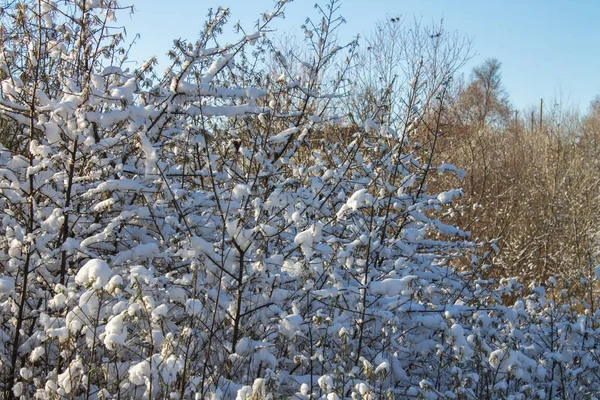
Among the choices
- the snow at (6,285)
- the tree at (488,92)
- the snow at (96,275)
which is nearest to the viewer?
the snow at (96,275)

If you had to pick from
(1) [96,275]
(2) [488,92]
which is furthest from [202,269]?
(2) [488,92]

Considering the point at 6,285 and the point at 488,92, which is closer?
the point at 6,285

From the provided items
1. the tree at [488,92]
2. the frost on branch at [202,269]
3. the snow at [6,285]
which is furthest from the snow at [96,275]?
the tree at [488,92]

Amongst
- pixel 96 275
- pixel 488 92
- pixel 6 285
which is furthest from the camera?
Result: pixel 488 92

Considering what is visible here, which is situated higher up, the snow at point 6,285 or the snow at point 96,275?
the snow at point 96,275

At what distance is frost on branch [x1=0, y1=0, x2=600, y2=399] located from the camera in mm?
3190

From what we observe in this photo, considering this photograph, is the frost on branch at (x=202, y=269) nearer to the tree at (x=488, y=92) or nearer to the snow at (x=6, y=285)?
the snow at (x=6, y=285)

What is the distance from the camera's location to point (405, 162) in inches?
192

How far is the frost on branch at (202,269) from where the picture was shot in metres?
3.19

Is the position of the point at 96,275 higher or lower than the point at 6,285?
higher

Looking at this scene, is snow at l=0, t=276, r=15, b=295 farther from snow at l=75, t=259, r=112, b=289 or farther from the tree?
the tree

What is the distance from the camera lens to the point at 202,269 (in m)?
3.45

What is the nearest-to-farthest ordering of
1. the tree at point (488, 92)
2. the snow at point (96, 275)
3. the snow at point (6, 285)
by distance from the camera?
1. the snow at point (96, 275)
2. the snow at point (6, 285)
3. the tree at point (488, 92)

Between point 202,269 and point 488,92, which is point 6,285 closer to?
point 202,269
